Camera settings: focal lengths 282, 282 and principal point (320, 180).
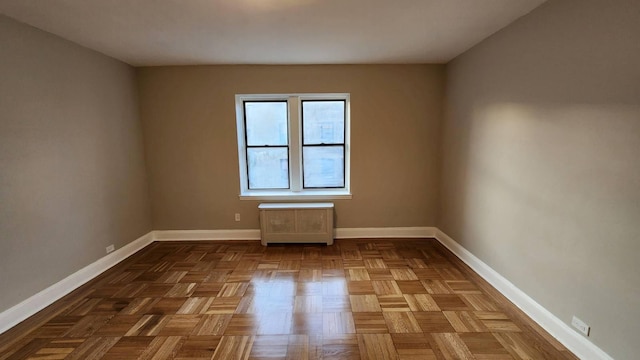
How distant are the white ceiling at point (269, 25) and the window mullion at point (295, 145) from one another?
2.29ft

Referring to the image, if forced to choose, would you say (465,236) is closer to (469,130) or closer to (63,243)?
(469,130)

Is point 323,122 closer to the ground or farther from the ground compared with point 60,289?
farther from the ground

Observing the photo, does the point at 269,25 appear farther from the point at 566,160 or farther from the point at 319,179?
the point at 566,160

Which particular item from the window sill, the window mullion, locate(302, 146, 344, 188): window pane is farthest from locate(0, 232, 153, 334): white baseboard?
locate(302, 146, 344, 188): window pane

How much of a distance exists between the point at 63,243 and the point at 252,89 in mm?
2531

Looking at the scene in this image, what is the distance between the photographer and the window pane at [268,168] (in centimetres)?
399

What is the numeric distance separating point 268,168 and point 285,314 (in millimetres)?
2201

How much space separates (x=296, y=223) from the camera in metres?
3.72

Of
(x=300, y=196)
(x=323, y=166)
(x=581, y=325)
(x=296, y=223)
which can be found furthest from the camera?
(x=323, y=166)

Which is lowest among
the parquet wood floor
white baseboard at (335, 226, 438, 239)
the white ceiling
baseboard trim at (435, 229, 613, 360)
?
the parquet wood floor

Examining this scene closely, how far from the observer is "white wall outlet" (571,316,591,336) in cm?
176

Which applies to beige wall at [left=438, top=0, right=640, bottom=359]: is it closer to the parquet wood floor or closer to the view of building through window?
the parquet wood floor

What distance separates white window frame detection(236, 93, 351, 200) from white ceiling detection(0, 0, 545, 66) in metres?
0.63

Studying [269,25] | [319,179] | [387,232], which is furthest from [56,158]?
[387,232]
